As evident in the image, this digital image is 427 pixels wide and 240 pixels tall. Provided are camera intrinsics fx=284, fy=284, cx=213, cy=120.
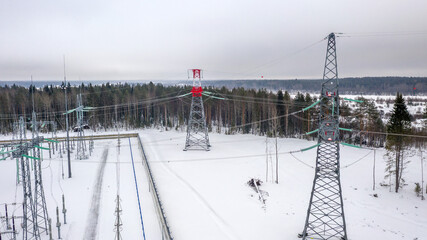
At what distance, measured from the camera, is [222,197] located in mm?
18984

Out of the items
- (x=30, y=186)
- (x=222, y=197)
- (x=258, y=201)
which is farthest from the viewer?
(x=222, y=197)

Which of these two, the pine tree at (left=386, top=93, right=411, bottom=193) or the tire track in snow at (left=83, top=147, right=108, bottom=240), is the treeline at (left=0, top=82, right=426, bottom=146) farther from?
the tire track in snow at (left=83, top=147, right=108, bottom=240)

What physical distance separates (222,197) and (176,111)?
47379mm

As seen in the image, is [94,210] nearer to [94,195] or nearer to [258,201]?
[94,195]

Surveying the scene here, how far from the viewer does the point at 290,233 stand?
14.5 meters

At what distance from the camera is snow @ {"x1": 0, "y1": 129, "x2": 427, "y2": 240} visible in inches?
580

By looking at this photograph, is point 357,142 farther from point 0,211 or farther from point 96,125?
point 96,125

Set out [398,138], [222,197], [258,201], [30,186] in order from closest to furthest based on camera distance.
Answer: [30,186] → [258,201] → [222,197] → [398,138]

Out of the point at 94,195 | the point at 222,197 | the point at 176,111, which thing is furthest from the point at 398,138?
the point at 176,111

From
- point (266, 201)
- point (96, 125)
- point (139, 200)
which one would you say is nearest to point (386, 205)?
point (266, 201)

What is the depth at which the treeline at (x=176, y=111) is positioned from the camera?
46.6 meters

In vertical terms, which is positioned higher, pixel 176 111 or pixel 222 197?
pixel 176 111

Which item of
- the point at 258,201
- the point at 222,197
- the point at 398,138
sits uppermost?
the point at 398,138

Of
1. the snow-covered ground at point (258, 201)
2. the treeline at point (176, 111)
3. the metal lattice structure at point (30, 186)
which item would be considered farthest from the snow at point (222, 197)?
the treeline at point (176, 111)
